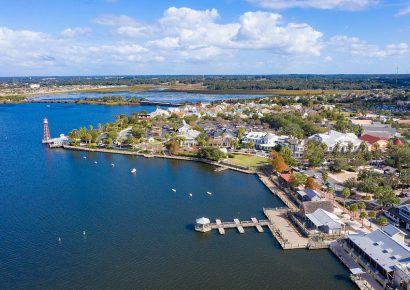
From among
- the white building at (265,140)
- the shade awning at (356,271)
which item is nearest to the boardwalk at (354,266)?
the shade awning at (356,271)

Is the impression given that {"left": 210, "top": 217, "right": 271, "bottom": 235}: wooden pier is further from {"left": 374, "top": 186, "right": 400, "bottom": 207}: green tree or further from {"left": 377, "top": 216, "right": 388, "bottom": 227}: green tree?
{"left": 374, "top": 186, "right": 400, "bottom": 207}: green tree

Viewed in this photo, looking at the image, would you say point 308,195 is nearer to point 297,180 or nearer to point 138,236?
point 297,180

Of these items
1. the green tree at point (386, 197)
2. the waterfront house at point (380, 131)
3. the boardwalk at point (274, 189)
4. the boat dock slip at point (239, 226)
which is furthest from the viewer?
the waterfront house at point (380, 131)

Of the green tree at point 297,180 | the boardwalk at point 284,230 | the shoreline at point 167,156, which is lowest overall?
the boardwalk at point 284,230

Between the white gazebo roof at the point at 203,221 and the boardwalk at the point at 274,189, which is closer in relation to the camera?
the white gazebo roof at the point at 203,221

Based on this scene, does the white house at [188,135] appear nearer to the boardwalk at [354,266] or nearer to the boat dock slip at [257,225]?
the boat dock slip at [257,225]

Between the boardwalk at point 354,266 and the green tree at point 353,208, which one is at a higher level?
the green tree at point 353,208

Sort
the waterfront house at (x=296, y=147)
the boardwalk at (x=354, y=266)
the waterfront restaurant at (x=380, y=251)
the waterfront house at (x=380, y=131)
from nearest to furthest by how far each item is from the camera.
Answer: the boardwalk at (x=354, y=266) → the waterfront restaurant at (x=380, y=251) → the waterfront house at (x=296, y=147) → the waterfront house at (x=380, y=131)
